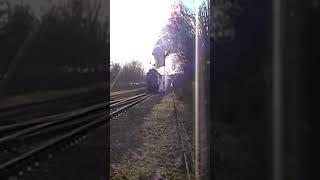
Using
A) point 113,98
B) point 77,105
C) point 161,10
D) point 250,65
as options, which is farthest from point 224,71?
point 77,105

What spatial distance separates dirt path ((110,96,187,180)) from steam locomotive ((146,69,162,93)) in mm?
36

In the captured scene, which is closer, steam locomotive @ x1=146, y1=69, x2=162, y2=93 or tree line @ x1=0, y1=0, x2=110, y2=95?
tree line @ x1=0, y1=0, x2=110, y2=95

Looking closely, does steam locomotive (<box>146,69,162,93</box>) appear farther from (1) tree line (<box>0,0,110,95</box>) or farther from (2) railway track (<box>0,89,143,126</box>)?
(1) tree line (<box>0,0,110,95</box>)

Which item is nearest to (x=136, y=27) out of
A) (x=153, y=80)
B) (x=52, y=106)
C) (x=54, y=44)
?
(x=153, y=80)

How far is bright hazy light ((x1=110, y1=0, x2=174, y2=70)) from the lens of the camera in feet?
5.84

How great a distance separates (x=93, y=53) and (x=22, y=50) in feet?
0.89

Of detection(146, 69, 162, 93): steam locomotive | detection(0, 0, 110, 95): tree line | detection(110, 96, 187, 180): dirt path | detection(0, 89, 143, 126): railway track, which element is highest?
detection(0, 0, 110, 95): tree line

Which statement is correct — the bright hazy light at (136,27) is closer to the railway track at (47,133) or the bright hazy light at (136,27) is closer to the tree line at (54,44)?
the tree line at (54,44)

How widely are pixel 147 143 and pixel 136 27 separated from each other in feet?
1.48

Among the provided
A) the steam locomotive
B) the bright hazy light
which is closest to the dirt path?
the steam locomotive

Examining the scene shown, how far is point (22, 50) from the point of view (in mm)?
1724

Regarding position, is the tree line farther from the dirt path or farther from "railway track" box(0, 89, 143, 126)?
the dirt path

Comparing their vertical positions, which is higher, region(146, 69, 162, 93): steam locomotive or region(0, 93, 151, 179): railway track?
region(146, 69, 162, 93): steam locomotive

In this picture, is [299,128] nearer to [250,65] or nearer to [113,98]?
[250,65]
